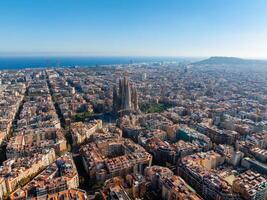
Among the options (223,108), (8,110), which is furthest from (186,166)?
(8,110)

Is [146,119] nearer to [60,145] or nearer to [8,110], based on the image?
[60,145]

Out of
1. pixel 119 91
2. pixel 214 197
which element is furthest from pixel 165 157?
pixel 119 91

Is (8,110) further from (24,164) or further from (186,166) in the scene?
(186,166)

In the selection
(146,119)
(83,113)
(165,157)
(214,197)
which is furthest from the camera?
(83,113)

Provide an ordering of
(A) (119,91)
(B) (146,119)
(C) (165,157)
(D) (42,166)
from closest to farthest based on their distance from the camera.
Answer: (D) (42,166) < (C) (165,157) < (B) (146,119) < (A) (119,91)

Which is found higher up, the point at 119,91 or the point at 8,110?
the point at 119,91

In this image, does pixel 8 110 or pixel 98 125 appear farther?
pixel 8 110
